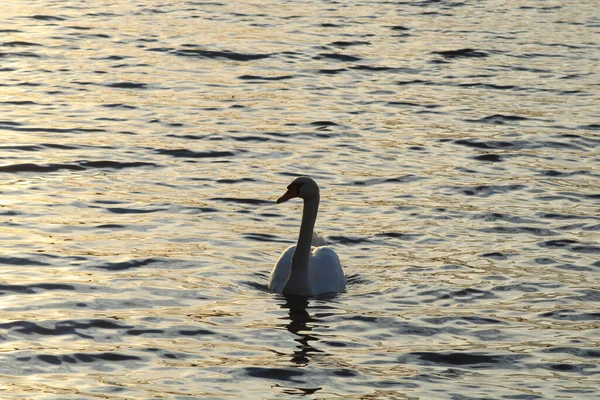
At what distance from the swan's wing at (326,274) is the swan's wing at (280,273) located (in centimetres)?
23

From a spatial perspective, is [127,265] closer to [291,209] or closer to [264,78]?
[291,209]

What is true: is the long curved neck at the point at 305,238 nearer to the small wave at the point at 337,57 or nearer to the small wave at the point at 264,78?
the small wave at the point at 264,78

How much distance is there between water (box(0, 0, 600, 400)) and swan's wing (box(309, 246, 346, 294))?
0.20 meters

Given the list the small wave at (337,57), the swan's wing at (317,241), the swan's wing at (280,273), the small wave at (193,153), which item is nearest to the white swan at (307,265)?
the swan's wing at (280,273)

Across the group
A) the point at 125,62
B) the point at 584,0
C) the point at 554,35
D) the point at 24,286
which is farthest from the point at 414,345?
the point at 584,0

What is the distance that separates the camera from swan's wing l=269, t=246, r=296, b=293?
1286 cm

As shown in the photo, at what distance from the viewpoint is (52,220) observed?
47.5ft

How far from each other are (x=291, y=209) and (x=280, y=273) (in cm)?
328

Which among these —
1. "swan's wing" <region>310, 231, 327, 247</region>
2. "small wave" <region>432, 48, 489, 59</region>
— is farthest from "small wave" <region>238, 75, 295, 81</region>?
"swan's wing" <region>310, 231, 327, 247</region>

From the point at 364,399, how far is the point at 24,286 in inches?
156

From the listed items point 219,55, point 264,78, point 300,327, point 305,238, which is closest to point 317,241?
point 305,238

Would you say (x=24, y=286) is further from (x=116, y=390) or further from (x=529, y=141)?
(x=529, y=141)

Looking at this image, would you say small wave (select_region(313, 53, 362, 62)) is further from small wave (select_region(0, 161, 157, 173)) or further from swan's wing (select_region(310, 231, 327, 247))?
swan's wing (select_region(310, 231, 327, 247))

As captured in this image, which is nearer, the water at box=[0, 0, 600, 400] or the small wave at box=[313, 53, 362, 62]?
the water at box=[0, 0, 600, 400]
